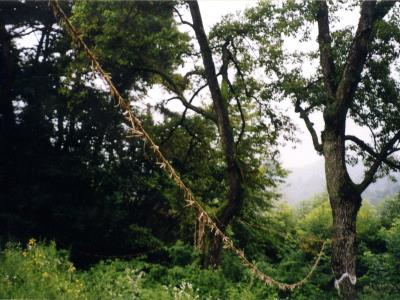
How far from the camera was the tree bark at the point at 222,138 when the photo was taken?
13000mm

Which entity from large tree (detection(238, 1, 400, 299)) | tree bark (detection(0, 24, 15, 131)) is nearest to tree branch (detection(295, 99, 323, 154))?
large tree (detection(238, 1, 400, 299))

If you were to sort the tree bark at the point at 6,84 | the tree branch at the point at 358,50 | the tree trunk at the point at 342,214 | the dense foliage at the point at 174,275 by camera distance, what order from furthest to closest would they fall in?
the tree bark at the point at 6,84 < the tree trunk at the point at 342,214 < the tree branch at the point at 358,50 < the dense foliage at the point at 174,275

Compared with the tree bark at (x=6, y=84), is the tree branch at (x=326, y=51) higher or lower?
higher

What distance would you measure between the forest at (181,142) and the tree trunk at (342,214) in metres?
0.03

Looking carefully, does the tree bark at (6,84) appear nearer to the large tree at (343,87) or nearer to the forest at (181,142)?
the forest at (181,142)

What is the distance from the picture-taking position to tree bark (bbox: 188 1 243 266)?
512 inches

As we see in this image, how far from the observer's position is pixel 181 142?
17.3 metres

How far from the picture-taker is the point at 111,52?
13.0m

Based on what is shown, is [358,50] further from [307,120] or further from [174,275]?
[174,275]

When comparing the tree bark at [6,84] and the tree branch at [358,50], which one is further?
the tree bark at [6,84]

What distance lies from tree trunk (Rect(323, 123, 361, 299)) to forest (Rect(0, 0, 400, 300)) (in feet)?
0.10

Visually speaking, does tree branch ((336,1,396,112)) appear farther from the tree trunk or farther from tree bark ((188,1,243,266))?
tree bark ((188,1,243,266))

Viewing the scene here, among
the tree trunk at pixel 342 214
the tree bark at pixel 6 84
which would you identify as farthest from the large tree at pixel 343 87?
the tree bark at pixel 6 84

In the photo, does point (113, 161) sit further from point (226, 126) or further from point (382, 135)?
point (382, 135)
